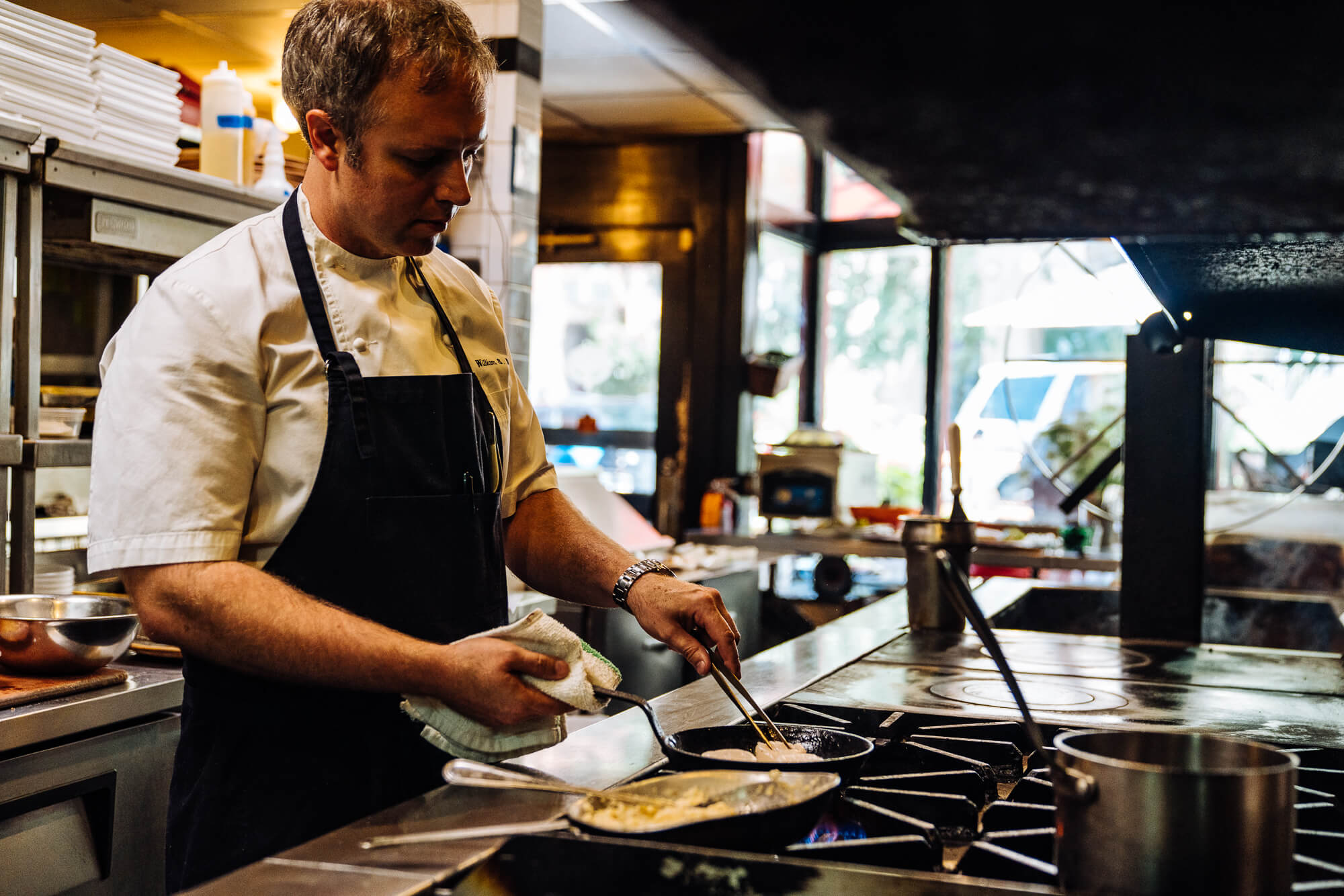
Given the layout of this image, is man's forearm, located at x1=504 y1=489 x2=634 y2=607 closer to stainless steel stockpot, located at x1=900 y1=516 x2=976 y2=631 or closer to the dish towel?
the dish towel

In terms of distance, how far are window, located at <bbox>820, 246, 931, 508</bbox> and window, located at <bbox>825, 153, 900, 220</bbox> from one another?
0.21 metres

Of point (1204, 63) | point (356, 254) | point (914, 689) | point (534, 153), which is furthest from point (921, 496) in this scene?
point (1204, 63)

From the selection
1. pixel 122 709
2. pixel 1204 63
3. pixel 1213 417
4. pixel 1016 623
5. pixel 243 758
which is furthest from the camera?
pixel 1213 417

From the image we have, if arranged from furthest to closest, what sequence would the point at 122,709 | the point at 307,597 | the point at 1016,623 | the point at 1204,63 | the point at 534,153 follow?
1. the point at 534,153
2. the point at 1016,623
3. the point at 122,709
4. the point at 307,597
5. the point at 1204,63

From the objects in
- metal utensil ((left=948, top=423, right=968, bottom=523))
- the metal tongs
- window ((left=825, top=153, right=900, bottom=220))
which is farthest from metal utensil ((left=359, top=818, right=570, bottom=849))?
window ((left=825, top=153, right=900, bottom=220))

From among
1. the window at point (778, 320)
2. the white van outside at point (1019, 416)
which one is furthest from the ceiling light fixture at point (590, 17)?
the white van outside at point (1019, 416)

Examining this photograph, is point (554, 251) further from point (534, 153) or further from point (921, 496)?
point (534, 153)

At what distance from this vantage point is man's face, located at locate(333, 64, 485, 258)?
1.31m

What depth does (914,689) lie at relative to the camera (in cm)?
170

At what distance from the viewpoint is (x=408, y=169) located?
4.38 feet

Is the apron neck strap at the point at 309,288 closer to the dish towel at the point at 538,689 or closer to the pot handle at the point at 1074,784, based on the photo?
the dish towel at the point at 538,689

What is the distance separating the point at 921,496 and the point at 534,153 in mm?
3704

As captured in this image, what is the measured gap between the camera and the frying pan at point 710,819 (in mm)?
904

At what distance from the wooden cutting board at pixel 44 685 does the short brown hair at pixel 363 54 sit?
106 cm
